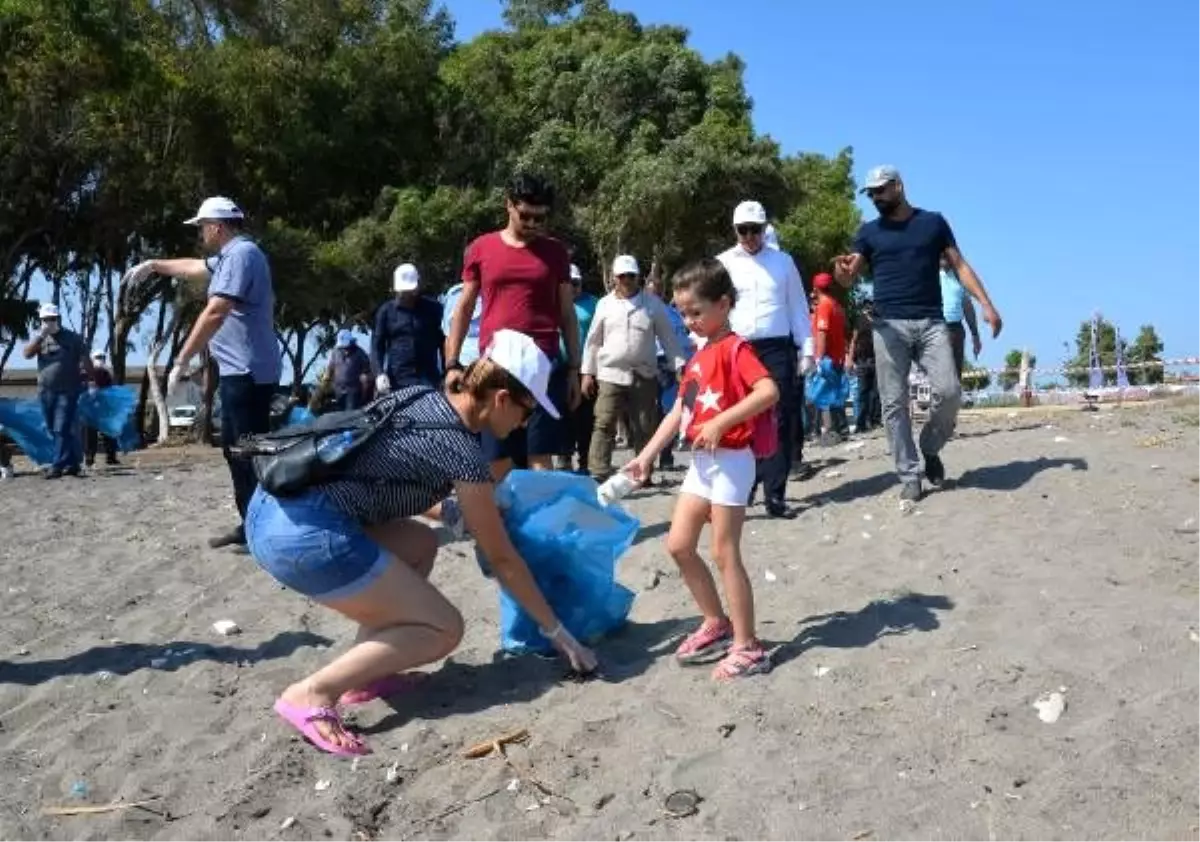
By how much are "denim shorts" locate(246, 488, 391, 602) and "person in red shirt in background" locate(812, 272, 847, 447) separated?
800 centimetres

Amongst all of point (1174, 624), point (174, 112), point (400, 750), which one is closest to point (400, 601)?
point (400, 750)

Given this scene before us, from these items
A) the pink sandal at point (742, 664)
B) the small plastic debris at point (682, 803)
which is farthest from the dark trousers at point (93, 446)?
the small plastic debris at point (682, 803)

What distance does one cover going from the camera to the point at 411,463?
3.86 metres

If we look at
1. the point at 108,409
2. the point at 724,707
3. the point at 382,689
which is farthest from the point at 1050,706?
the point at 108,409

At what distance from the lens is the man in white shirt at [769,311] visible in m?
6.78

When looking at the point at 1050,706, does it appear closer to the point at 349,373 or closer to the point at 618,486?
the point at 618,486

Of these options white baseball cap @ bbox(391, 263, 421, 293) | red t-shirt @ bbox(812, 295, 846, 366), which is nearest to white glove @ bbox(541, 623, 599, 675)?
white baseball cap @ bbox(391, 263, 421, 293)

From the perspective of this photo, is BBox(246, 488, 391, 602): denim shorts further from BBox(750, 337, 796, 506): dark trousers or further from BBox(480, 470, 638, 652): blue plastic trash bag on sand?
BBox(750, 337, 796, 506): dark trousers

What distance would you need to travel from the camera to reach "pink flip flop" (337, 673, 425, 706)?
4211mm

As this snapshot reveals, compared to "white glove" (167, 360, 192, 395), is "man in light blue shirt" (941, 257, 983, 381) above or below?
above

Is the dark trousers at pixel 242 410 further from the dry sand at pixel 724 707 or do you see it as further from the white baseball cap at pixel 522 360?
the white baseball cap at pixel 522 360

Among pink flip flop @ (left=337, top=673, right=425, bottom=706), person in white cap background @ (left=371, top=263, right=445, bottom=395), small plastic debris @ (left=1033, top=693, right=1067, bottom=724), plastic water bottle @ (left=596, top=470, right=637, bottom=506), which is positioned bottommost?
pink flip flop @ (left=337, top=673, right=425, bottom=706)

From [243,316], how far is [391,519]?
2542mm

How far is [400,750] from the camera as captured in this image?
152 inches
